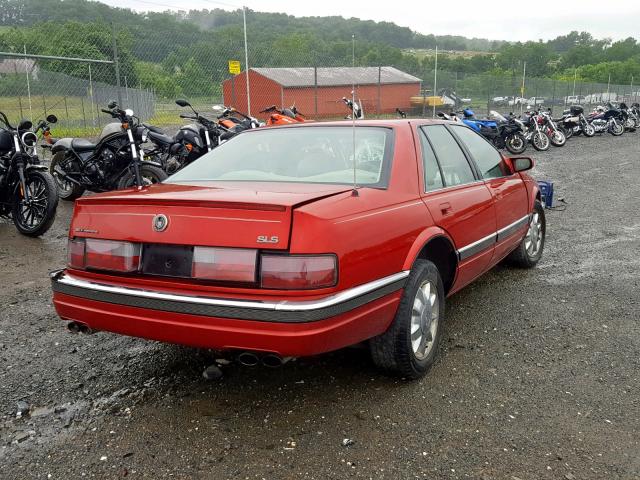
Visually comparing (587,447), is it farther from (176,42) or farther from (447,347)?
(176,42)

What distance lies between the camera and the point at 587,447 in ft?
8.90

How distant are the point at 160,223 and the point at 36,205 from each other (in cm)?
460

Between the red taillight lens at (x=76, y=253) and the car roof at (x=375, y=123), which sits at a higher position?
the car roof at (x=375, y=123)

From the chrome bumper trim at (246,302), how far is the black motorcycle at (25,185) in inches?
155

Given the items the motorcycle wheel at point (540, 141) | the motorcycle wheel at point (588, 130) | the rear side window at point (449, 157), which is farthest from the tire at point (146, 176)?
the motorcycle wheel at point (588, 130)

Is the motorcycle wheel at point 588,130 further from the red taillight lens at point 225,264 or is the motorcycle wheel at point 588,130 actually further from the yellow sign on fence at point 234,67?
the red taillight lens at point 225,264

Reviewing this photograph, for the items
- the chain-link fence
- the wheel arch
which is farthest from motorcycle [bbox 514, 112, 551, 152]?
the wheel arch

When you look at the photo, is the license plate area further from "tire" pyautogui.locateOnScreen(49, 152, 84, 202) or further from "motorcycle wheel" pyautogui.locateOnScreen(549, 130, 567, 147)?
"motorcycle wheel" pyautogui.locateOnScreen(549, 130, 567, 147)

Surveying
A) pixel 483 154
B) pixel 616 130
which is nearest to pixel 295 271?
pixel 483 154

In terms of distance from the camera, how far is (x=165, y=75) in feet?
49.8

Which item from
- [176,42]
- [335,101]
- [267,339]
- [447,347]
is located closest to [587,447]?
[447,347]

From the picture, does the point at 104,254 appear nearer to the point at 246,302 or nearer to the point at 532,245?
the point at 246,302

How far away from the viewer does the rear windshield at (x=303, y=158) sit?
11.2ft

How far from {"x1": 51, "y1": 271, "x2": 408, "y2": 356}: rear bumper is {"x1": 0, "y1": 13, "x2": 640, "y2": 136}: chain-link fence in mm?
8952
